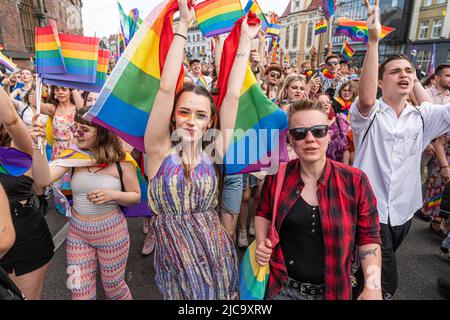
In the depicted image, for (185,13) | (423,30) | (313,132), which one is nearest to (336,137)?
(313,132)

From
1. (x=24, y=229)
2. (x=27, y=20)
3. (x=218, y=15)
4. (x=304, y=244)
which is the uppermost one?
(x=27, y=20)

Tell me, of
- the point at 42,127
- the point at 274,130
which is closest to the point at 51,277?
the point at 42,127

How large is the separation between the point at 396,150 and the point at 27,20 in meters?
22.2

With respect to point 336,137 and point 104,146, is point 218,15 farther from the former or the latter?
point 336,137

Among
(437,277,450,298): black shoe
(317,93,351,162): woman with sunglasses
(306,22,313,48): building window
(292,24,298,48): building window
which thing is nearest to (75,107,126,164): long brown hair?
(317,93,351,162): woman with sunglasses

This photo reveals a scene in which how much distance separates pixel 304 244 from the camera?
4.98 feet

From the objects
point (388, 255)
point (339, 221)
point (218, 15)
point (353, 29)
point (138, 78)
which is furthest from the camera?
point (353, 29)

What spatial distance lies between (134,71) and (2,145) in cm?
105
